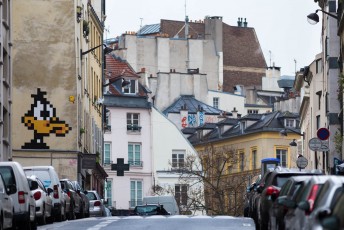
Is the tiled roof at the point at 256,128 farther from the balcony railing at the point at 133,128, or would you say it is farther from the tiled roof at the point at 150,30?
the tiled roof at the point at 150,30

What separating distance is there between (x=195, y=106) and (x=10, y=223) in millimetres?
100291

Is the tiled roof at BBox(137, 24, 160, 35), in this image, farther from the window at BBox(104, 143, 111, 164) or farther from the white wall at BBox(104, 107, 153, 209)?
the window at BBox(104, 143, 111, 164)

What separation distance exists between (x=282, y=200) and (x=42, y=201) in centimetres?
1640

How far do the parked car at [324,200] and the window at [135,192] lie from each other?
291ft

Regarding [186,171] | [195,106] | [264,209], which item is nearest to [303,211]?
[264,209]

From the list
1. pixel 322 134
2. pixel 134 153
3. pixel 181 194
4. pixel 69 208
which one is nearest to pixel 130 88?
pixel 134 153

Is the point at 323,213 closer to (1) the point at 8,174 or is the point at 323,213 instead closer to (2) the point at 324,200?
(2) the point at 324,200

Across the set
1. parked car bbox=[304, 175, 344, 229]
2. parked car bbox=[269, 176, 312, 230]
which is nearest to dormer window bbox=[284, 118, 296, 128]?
parked car bbox=[269, 176, 312, 230]

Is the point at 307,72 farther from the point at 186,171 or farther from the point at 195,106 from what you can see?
the point at 195,106

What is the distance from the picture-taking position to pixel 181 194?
4156 inches

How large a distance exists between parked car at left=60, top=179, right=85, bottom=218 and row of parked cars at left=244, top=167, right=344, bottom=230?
14.6 m

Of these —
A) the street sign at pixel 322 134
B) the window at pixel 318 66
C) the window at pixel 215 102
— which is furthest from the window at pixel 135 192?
the street sign at pixel 322 134

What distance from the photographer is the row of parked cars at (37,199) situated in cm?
2948

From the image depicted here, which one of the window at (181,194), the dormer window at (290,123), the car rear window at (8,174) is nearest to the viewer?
the car rear window at (8,174)
